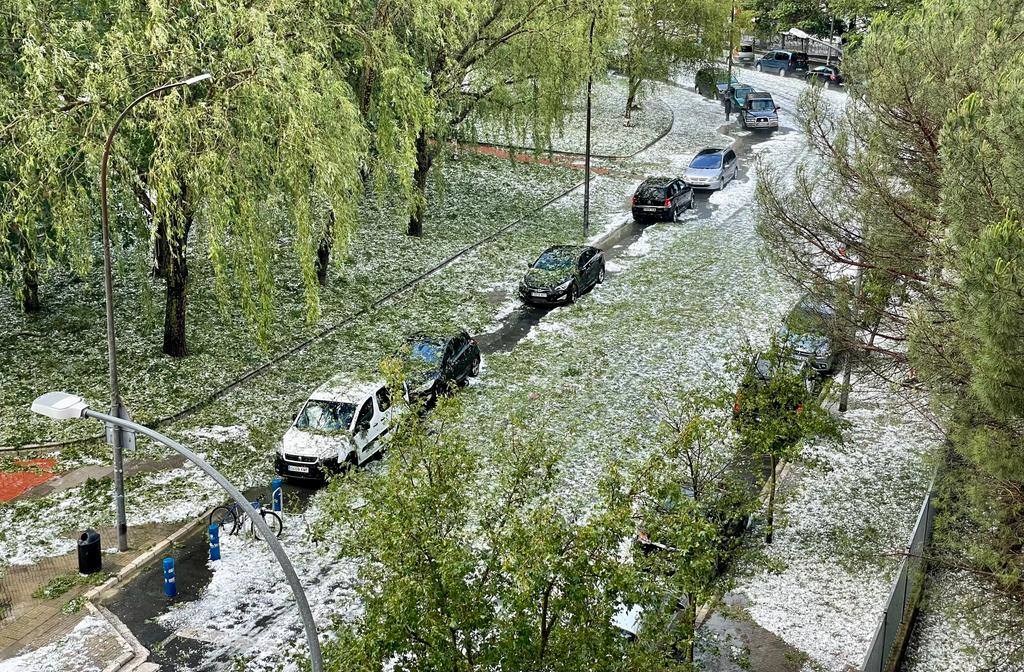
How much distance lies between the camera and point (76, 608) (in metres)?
17.6

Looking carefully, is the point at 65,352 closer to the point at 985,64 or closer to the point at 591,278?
the point at 591,278

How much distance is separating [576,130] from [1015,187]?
126 ft

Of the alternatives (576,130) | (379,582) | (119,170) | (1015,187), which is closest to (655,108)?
(576,130)

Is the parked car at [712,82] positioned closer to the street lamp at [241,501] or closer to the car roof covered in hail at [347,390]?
the car roof covered in hail at [347,390]

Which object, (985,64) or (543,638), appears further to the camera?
(985,64)

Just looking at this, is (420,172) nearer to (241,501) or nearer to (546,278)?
(546,278)

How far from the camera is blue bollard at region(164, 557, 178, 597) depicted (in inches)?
703

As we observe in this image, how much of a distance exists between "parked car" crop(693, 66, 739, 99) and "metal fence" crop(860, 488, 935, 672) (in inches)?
1673

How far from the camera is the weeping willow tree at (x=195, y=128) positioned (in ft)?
68.1

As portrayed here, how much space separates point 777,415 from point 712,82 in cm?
4331

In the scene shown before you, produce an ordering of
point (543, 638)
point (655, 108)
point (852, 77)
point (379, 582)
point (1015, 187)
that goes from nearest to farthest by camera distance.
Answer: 1. point (543, 638)
2. point (379, 582)
3. point (1015, 187)
4. point (852, 77)
5. point (655, 108)

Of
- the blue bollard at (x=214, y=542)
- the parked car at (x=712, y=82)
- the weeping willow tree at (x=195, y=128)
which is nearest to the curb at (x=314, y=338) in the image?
the weeping willow tree at (x=195, y=128)

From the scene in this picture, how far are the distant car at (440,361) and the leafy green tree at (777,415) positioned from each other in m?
7.76

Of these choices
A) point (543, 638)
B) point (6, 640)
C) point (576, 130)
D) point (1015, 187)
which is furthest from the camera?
point (576, 130)
